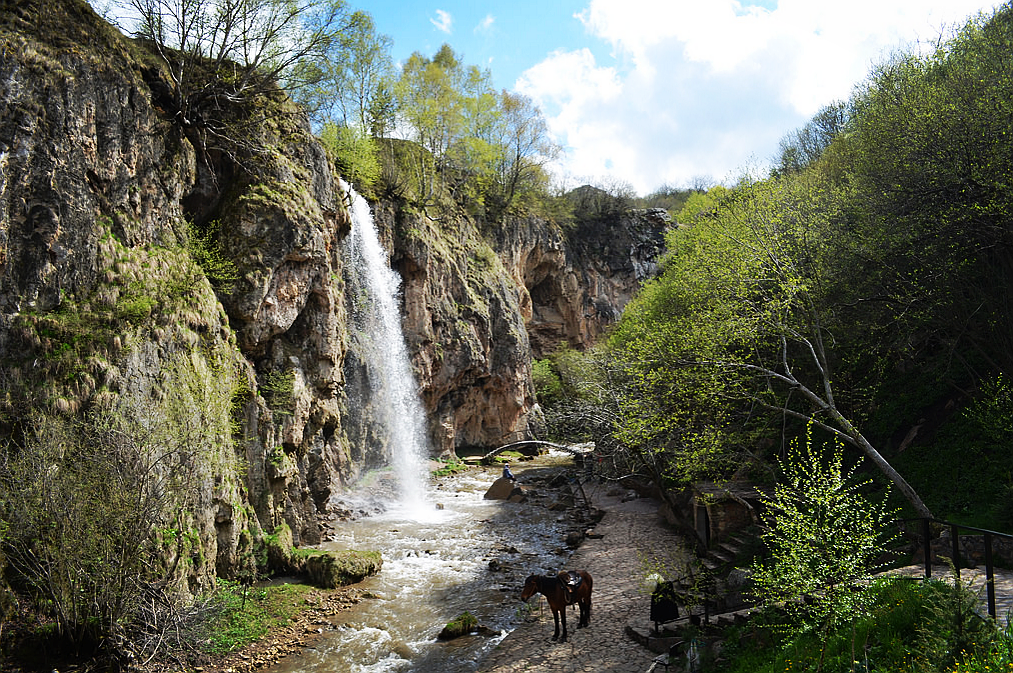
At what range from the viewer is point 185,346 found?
45.4 feet

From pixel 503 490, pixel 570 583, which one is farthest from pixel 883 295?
pixel 503 490

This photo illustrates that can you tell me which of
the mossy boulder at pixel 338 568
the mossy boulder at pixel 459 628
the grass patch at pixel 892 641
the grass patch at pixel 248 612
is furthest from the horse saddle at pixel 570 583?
the mossy boulder at pixel 338 568

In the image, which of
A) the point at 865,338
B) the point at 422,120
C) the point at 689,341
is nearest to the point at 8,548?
the point at 689,341

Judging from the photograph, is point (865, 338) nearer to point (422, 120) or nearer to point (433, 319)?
point (433, 319)

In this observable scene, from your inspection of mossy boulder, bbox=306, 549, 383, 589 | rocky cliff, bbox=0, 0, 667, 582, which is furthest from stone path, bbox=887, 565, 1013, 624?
rocky cliff, bbox=0, 0, 667, 582

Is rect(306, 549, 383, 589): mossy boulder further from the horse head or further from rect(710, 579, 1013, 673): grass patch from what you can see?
rect(710, 579, 1013, 673): grass patch

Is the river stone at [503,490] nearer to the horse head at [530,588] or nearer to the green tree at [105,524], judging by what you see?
the horse head at [530,588]

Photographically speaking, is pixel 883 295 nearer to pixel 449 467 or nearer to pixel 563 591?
pixel 563 591

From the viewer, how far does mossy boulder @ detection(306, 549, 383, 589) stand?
15.0 m

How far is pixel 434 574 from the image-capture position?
53.5 feet

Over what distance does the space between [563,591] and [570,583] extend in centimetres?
22

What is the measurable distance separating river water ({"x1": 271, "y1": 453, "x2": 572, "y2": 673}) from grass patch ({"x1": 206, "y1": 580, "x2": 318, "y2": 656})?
110cm

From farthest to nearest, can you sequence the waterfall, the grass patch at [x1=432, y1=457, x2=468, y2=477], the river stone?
the grass patch at [x1=432, y1=457, x2=468, y2=477]
the waterfall
the river stone

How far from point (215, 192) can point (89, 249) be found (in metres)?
6.28
